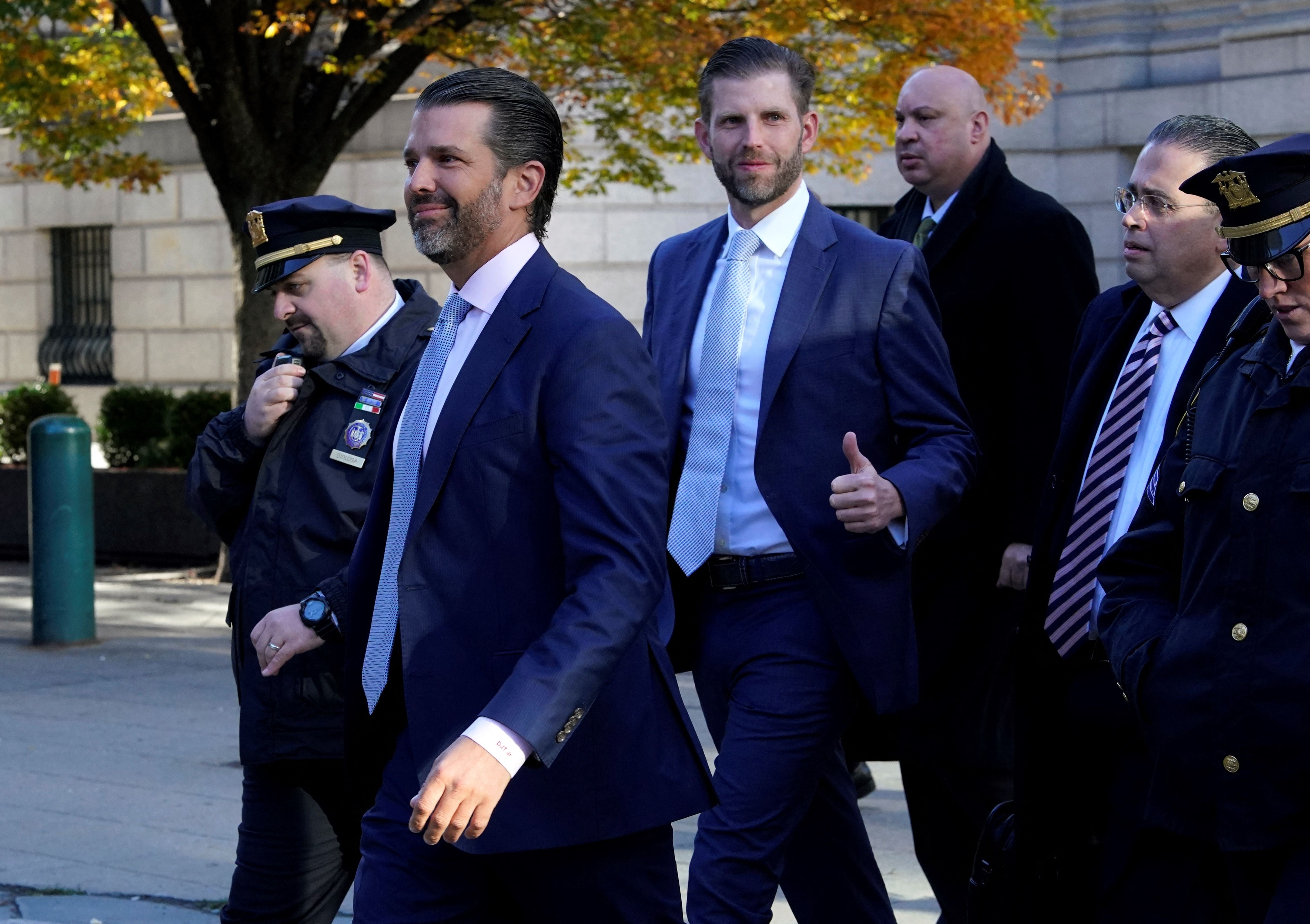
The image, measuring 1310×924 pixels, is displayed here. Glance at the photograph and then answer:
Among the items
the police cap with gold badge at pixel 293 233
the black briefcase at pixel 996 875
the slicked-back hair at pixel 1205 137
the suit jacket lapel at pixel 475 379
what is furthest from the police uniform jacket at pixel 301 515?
the slicked-back hair at pixel 1205 137

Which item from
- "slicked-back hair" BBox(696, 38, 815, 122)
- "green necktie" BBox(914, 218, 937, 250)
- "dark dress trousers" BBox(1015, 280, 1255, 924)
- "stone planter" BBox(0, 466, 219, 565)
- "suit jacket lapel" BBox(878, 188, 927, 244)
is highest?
"slicked-back hair" BBox(696, 38, 815, 122)

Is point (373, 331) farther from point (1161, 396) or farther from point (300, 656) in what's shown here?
point (1161, 396)

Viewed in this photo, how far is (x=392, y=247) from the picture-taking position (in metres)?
17.0

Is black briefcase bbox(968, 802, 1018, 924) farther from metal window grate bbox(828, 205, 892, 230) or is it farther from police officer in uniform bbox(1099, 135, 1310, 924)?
metal window grate bbox(828, 205, 892, 230)

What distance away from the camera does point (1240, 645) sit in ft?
9.14

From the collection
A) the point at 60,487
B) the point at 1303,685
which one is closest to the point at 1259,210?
the point at 1303,685

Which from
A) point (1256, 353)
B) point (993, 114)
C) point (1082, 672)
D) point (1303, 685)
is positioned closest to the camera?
point (1303, 685)

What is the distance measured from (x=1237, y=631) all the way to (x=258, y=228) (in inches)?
97.2

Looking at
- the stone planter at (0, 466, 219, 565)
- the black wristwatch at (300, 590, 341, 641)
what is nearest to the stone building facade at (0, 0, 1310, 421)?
the stone planter at (0, 466, 219, 565)

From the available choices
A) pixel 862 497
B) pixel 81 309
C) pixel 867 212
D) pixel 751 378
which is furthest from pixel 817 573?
pixel 81 309

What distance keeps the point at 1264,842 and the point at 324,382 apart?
2345 millimetres

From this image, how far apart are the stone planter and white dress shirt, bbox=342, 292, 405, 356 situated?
10008 mm

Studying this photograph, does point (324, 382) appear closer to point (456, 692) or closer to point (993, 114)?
point (456, 692)

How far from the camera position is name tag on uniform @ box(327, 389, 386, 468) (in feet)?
13.1
